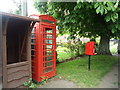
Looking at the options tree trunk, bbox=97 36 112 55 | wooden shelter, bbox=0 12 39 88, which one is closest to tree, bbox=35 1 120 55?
wooden shelter, bbox=0 12 39 88

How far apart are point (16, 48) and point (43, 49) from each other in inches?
44.0

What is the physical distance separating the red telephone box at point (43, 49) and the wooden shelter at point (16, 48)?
329 millimetres

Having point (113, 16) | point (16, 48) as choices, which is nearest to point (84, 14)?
point (113, 16)

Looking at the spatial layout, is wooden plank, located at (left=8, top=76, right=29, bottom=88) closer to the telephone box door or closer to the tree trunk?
the telephone box door

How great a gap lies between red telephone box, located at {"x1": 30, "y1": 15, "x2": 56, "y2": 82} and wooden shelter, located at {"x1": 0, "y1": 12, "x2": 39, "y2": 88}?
33 cm

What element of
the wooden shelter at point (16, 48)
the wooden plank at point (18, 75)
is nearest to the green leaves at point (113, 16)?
the wooden shelter at point (16, 48)

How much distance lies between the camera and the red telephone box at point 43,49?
12.1ft

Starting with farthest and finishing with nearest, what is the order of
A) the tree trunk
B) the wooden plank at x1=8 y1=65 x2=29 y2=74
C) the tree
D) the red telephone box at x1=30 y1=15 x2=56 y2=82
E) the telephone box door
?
the tree trunk < the telephone box door < the red telephone box at x1=30 y1=15 x2=56 y2=82 < the tree < the wooden plank at x1=8 y1=65 x2=29 y2=74

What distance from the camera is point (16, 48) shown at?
4055 mm

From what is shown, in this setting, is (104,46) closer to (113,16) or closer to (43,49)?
(113,16)

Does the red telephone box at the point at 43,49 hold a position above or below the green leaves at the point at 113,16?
below

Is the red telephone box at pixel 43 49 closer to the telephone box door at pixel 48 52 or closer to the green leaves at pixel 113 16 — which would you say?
the telephone box door at pixel 48 52

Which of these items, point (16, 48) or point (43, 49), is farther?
point (16, 48)

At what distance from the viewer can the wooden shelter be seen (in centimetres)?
275
